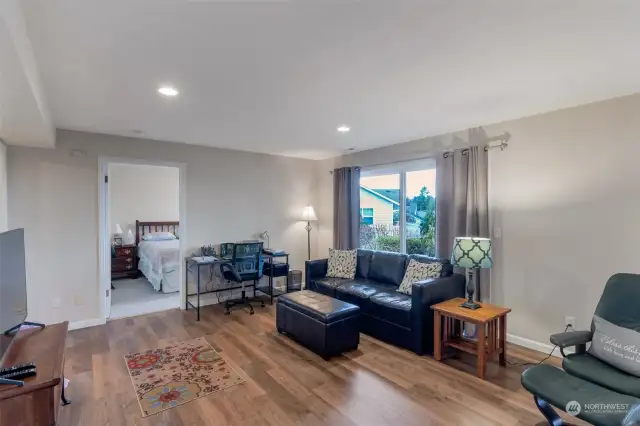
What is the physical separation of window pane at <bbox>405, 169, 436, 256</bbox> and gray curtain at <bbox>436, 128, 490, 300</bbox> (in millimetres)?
317

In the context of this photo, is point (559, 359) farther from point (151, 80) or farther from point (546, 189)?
point (151, 80)

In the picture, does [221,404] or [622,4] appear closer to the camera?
[622,4]

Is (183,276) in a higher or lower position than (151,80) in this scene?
lower

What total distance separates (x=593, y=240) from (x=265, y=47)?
10.9 ft

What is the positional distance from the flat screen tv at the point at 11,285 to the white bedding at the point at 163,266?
3245 millimetres

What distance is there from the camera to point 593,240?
303 centimetres

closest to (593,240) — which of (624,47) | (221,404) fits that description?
(624,47)

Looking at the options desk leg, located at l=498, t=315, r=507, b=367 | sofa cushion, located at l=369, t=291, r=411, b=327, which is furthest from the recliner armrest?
sofa cushion, located at l=369, t=291, r=411, b=327

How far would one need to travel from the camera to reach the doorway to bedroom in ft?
17.7

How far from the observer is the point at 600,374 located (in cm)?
211

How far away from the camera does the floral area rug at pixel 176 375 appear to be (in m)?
2.56

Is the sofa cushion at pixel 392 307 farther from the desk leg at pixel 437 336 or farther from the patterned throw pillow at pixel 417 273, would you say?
the desk leg at pixel 437 336

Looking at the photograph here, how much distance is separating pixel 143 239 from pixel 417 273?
5989 millimetres

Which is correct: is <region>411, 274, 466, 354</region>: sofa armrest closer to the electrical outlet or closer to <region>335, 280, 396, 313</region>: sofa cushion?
<region>335, 280, 396, 313</region>: sofa cushion
